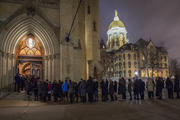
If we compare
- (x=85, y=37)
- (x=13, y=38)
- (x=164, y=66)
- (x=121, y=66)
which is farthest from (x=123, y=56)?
(x=13, y=38)

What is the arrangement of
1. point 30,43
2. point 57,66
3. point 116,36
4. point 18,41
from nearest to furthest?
point 18,41 → point 57,66 → point 30,43 → point 116,36

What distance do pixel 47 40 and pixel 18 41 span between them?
293 cm

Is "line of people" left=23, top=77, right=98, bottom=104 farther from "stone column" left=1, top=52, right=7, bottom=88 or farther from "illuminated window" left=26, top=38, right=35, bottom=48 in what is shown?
"illuminated window" left=26, top=38, right=35, bottom=48

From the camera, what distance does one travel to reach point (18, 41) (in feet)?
60.4

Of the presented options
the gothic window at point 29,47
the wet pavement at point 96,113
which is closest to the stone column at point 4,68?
the gothic window at point 29,47

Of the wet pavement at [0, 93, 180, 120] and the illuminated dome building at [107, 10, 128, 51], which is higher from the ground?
the illuminated dome building at [107, 10, 128, 51]

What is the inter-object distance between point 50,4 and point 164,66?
59.7m

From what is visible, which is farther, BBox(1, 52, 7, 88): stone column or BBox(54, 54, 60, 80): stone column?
BBox(54, 54, 60, 80): stone column

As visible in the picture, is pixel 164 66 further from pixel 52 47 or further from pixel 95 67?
pixel 52 47

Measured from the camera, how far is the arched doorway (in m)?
19.5

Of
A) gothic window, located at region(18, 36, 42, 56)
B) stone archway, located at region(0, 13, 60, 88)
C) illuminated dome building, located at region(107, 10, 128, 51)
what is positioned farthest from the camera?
illuminated dome building, located at region(107, 10, 128, 51)

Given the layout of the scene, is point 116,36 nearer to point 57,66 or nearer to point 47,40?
point 47,40

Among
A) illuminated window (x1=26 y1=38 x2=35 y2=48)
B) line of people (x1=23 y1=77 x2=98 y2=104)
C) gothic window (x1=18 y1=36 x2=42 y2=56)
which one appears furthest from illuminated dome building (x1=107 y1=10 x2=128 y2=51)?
line of people (x1=23 y1=77 x2=98 y2=104)

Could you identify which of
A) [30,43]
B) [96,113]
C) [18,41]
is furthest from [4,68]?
[96,113]
